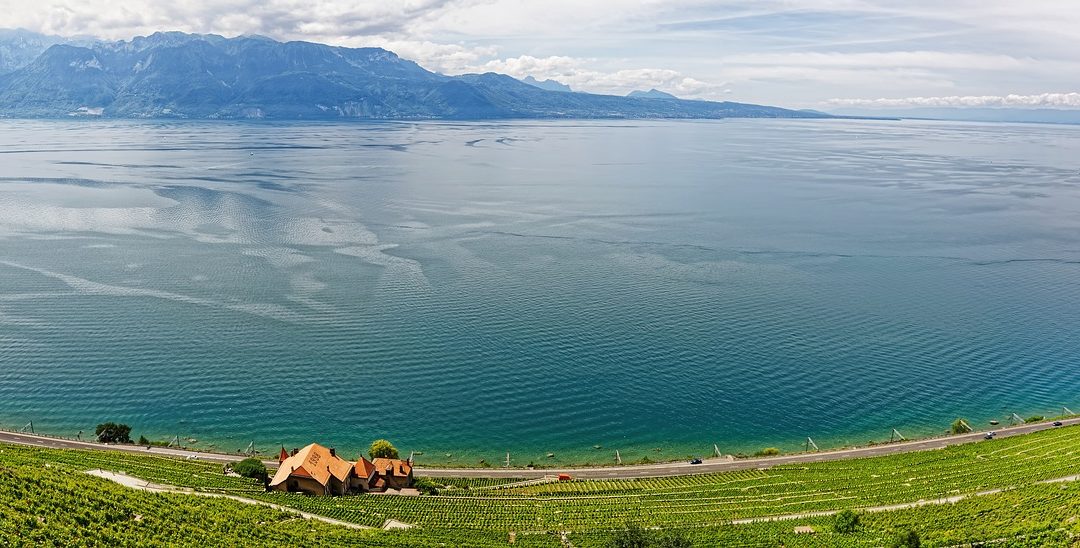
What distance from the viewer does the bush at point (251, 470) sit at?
146 ft

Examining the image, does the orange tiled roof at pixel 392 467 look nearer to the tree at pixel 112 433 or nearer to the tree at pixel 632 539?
the tree at pixel 632 539

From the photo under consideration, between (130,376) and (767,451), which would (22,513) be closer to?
(130,376)

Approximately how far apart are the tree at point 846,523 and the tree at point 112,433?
49013 millimetres

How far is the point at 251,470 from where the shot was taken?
44531 mm

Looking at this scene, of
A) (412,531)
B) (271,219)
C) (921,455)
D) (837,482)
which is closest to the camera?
(412,531)

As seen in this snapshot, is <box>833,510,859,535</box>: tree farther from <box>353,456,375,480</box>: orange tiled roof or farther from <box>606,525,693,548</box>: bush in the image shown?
<box>353,456,375,480</box>: orange tiled roof

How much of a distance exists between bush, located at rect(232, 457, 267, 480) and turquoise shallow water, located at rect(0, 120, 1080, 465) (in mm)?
6449

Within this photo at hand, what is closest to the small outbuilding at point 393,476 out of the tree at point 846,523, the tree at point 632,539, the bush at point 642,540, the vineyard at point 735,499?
the vineyard at point 735,499

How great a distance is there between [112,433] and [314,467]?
18615 millimetres

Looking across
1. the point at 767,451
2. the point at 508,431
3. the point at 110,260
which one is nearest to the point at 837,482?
the point at 767,451

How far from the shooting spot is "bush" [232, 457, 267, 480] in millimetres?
44469

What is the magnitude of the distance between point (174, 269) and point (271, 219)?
34.2m

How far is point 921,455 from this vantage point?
1933 inches

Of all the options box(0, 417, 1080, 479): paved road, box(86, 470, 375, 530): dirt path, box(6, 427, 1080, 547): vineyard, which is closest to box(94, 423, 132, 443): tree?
box(0, 417, 1080, 479): paved road
